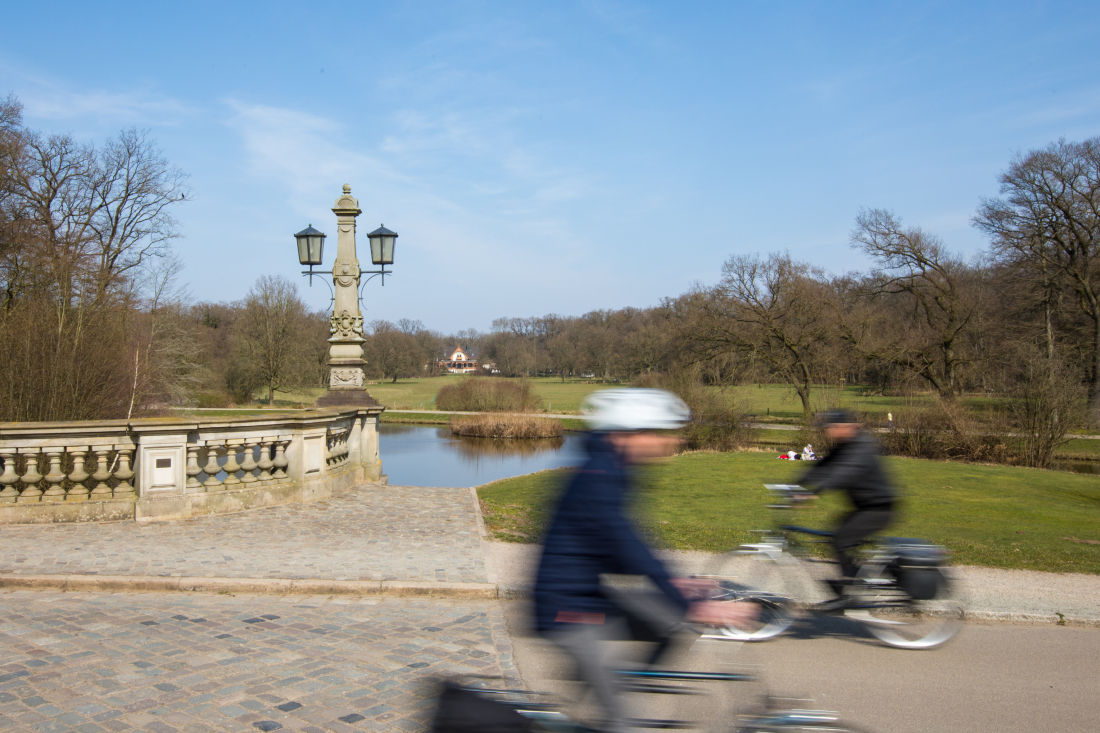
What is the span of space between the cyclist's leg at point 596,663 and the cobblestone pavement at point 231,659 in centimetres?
65

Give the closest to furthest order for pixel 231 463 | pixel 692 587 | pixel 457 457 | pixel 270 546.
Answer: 1. pixel 692 587
2. pixel 270 546
3. pixel 231 463
4. pixel 457 457

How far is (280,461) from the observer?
10.4m

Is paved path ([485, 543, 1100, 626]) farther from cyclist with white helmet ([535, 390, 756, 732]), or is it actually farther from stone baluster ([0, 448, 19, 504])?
stone baluster ([0, 448, 19, 504])

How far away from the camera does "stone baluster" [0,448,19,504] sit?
332 inches

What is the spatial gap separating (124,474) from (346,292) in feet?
19.3

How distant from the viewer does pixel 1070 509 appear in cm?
1363

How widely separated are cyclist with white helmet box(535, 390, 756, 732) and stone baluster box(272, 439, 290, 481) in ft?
27.5

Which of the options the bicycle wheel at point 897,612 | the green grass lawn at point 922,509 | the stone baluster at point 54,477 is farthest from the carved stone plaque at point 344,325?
the bicycle wheel at point 897,612

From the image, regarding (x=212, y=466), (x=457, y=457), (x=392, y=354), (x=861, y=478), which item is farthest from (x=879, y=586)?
(x=392, y=354)

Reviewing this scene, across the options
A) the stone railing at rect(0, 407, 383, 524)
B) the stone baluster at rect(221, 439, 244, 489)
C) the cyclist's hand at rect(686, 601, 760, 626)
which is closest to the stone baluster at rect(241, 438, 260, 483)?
the stone railing at rect(0, 407, 383, 524)

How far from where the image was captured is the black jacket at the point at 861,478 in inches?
205

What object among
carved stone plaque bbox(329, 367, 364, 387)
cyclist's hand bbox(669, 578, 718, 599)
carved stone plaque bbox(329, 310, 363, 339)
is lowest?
cyclist's hand bbox(669, 578, 718, 599)

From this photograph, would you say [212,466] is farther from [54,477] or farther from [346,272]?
[346,272]

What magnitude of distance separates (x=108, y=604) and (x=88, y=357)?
9.36 metres
